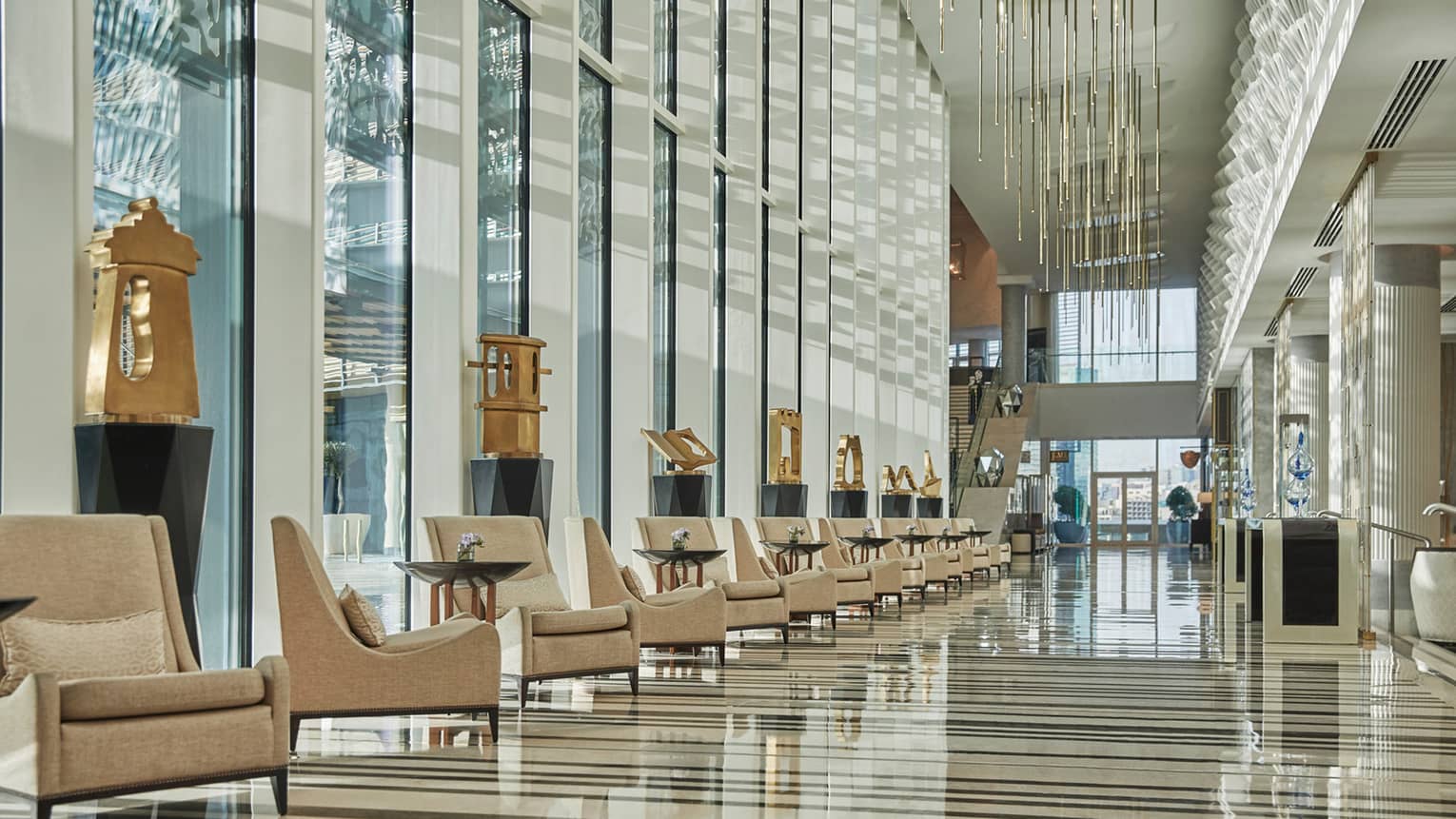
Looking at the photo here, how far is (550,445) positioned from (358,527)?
1.87 m

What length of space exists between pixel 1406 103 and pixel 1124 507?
2859cm

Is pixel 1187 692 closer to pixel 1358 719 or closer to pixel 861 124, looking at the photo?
pixel 1358 719

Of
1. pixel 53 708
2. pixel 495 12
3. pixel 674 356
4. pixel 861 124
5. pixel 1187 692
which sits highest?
pixel 861 124

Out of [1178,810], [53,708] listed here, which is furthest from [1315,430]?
[53,708]

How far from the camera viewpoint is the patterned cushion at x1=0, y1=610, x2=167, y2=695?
13.1ft

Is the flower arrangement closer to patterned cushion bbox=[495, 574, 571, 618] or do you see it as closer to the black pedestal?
patterned cushion bbox=[495, 574, 571, 618]

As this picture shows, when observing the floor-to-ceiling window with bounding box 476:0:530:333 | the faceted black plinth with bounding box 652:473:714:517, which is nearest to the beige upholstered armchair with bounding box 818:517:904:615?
the faceted black plinth with bounding box 652:473:714:517

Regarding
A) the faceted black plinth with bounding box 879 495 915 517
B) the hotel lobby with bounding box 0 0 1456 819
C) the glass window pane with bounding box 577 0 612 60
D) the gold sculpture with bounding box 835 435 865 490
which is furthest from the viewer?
the faceted black plinth with bounding box 879 495 915 517

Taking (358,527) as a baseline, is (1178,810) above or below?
below

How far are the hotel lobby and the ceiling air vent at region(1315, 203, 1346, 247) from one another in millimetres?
80

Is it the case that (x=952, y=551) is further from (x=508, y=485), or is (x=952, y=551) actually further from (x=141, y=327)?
(x=141, y=327)

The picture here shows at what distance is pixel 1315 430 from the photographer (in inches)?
803

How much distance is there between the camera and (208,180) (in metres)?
6.48

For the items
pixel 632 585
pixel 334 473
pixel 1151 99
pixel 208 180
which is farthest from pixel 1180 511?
pixel 208 180
